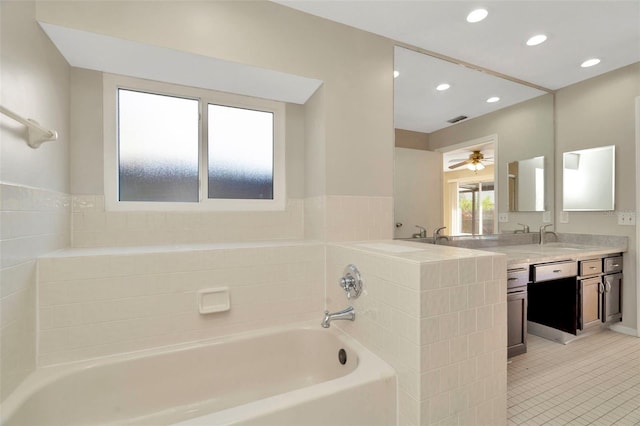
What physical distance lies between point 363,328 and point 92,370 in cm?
135

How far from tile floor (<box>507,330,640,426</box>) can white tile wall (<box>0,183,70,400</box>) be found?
2.33 metres

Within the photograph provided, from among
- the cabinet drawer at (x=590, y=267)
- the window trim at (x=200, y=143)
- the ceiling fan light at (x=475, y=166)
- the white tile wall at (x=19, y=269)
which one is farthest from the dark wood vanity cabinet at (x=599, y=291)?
the white tile wall at (x=19, y=269)

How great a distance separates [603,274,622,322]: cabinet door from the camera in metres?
2.51

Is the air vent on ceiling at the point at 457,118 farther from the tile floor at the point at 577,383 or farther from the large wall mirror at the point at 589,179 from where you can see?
the tile floor at the point at 577,383

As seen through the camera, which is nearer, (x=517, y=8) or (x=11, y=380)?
(x=11, y=380)

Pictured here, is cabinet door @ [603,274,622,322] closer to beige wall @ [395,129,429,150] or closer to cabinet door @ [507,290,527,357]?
cabinet door @ [507,290,527,357]

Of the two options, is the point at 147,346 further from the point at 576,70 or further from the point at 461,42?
the point at 576,70

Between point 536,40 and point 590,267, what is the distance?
194 cm

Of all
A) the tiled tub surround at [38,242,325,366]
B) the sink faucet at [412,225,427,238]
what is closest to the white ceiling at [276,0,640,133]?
the sink faucet at [412,225,427,238]

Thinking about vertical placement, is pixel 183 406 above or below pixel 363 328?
below

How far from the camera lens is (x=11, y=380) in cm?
113

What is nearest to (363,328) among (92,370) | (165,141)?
(92,370)

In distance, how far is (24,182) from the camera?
120cm

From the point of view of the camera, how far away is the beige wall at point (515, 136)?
256cm
